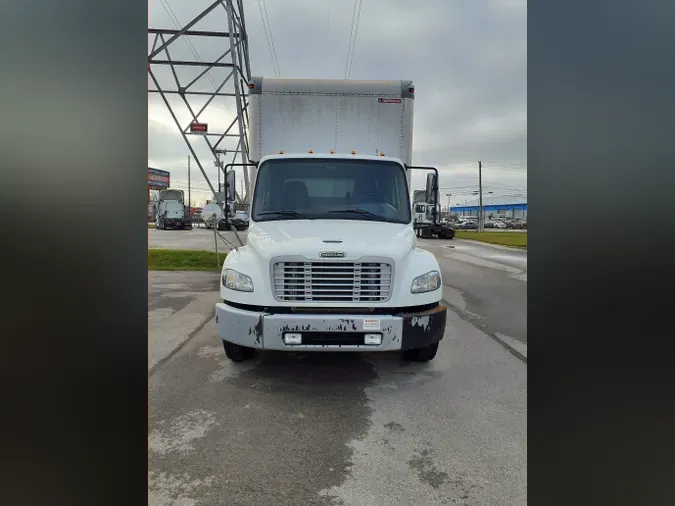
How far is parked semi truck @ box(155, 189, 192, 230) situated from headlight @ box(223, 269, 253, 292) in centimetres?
3662

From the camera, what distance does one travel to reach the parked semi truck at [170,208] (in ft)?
125

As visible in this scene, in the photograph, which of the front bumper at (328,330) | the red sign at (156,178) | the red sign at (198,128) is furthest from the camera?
the red sign at (198,128)

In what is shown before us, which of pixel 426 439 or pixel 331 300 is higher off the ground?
pixel 331 300

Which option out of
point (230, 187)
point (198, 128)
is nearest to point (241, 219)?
point (230, 187)

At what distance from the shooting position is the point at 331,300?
4.13 metres

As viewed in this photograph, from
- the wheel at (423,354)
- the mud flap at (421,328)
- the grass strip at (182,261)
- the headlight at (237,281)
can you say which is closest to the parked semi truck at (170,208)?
the grass strip at (182,261)

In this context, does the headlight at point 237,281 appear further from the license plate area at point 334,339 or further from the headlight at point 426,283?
the headlight at point 426,283

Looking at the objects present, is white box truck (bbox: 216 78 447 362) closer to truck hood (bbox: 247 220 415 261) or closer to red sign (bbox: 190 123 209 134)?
truck hood (bbox: 247 220 415 261)

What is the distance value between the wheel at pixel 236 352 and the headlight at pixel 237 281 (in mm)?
806

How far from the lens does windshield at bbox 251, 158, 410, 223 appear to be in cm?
514
